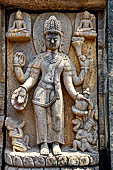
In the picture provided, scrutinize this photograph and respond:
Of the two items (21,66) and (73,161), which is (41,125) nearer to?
(73,161)

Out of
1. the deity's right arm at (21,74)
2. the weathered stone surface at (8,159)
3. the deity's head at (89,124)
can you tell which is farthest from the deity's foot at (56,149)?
the deity's right arm at (21,74)

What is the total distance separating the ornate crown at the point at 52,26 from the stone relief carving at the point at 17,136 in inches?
62.9

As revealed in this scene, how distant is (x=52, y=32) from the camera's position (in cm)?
421

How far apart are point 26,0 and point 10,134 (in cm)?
225

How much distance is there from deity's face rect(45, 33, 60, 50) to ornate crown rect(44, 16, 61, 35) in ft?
0.22

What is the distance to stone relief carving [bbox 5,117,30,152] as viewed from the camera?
4.12 meters

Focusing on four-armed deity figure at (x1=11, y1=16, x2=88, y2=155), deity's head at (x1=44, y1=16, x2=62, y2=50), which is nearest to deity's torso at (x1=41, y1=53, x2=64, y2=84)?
four-armed deity figure at (x1=11, y1=16, x2=88, y2=155)

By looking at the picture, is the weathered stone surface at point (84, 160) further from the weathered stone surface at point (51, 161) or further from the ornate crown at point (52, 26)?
the ornate crown at point (52, 26)

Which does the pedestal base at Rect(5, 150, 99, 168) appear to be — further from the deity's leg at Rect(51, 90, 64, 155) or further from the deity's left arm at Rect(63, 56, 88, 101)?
the deity's left arm at Rect(63, 56, 88, 101)

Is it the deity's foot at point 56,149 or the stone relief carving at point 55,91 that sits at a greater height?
the stone relief carving at point 55,91

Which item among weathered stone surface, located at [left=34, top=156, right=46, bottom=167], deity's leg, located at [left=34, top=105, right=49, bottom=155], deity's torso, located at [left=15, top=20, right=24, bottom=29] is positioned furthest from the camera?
deity's torso, located at [left=15, top=20, right=24, bottom=29]

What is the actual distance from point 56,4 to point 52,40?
2.20ft

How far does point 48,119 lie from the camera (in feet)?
13.7

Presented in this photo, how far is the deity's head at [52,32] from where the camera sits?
13.8 feet
